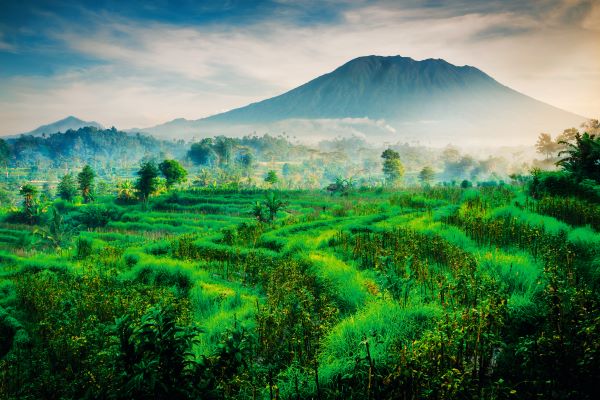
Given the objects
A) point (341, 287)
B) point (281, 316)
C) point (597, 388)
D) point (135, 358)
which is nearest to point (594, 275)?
point (597, 388)

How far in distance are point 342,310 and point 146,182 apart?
3485 centimetres

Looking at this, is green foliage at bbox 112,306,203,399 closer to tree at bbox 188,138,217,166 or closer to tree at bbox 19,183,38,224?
tree at bbox 19,183,38,224

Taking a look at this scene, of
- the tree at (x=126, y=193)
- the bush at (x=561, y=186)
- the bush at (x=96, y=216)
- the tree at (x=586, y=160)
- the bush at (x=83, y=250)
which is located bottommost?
the bush at (x=96, y=216)

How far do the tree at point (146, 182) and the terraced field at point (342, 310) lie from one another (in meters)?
23.5

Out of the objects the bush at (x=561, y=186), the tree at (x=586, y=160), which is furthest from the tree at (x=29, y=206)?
the tree at (x=586, y=160)

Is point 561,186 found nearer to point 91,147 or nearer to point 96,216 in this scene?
point 96,216

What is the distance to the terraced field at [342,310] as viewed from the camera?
434cm

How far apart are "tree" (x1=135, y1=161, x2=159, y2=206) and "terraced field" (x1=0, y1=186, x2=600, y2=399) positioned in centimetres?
2349

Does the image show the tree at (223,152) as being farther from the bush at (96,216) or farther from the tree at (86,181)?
the bush at (96,216)

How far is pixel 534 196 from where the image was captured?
15258 mm

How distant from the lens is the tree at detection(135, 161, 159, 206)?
121 feet

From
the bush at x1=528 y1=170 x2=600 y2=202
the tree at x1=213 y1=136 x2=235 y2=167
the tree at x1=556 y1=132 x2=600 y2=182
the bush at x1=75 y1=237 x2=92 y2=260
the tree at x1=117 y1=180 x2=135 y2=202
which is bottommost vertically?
the bush at x1=75 y1=237 x2=92 y2=260

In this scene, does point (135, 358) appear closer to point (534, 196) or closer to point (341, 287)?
point (341, 287)

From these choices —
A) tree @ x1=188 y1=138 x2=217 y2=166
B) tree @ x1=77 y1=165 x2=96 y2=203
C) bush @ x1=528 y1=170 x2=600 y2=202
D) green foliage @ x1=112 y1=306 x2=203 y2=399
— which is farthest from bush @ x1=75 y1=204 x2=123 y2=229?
tree @ x1=188 y1=138 x2=217 y2=166
